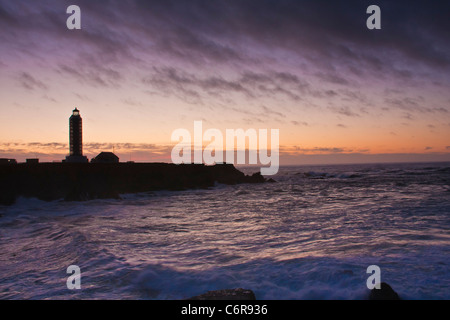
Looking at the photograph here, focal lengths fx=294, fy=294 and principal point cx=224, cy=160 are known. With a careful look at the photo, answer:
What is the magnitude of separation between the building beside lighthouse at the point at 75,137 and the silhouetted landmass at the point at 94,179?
14771 mm

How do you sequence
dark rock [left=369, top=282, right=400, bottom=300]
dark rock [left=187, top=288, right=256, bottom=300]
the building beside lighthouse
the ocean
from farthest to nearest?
the building beside lighthouse, the ocean, dark rock [left=369, top=282, right=400, bottom=300], dark rock [left=187, top=288, right=256, bottom=300]

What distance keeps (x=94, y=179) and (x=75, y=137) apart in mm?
18194

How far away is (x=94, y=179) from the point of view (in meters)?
24.7

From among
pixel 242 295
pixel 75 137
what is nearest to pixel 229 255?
pixel 242 295

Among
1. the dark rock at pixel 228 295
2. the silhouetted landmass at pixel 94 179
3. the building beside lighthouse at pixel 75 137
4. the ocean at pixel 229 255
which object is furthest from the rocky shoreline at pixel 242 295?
the building beside lighthouse at pixel 75 137

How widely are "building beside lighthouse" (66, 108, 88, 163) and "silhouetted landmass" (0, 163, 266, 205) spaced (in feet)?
48.5

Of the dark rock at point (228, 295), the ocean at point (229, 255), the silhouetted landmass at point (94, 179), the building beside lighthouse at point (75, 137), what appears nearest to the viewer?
the dark rock at point (228, 295)

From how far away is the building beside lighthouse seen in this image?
39500 millimetres

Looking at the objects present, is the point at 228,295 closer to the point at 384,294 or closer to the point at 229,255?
the point at 384,294

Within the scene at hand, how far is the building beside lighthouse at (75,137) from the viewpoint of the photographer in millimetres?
39500

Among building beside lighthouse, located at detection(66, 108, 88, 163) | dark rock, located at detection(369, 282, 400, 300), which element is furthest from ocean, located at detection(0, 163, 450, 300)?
building beside lighthouse, located at detection(66, 108, 88, 163)

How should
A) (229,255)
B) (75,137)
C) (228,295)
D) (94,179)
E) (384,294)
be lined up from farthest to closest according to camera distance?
1. (75,137)
2. (94,179)
3. (229,255)
4. (384,294)
5. (228,295)

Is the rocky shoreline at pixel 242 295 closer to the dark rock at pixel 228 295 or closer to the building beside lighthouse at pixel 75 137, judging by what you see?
the dark rock at pixel 228 295

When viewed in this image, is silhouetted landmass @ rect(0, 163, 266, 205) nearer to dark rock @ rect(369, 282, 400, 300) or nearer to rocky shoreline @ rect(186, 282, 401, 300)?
rocky shoreline @ rect(186, 282, 401, 300)
